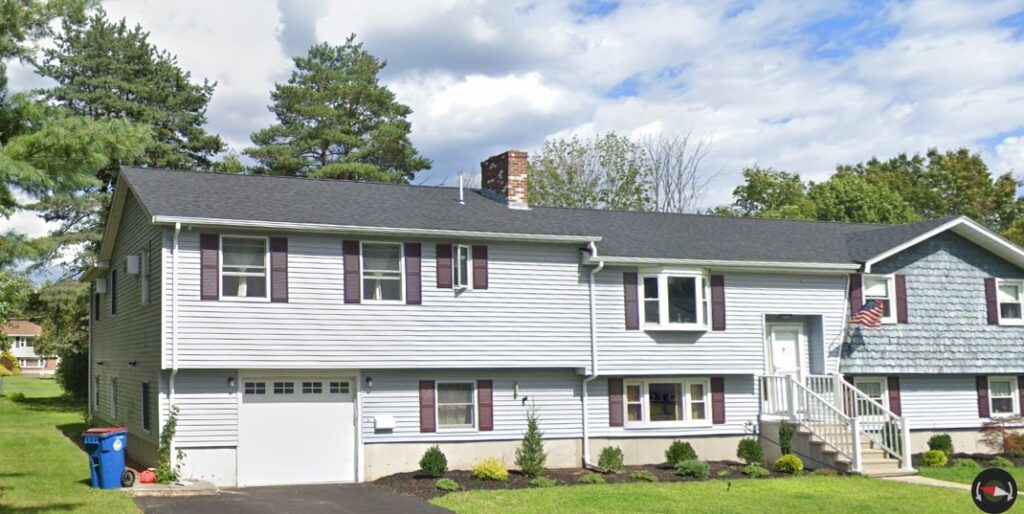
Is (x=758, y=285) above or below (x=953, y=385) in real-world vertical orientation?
above

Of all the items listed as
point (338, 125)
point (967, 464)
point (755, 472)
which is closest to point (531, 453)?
point (755, 472)

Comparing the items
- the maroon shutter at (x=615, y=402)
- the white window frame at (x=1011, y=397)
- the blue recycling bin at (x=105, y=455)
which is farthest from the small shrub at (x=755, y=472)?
the blue recycling bin at (x=105, y=455)

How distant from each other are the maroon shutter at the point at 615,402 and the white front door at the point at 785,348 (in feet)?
13.8

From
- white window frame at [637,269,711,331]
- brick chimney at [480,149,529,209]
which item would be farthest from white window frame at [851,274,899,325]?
brick chimney at [480,149,529,209]

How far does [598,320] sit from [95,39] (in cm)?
2793

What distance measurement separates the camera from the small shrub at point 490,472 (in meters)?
19.6

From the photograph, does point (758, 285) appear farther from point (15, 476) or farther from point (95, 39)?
point (95, 39)

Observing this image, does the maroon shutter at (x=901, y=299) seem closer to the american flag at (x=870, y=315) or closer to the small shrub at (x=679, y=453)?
the american flag at (x=870, y=315)

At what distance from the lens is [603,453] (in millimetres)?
21812

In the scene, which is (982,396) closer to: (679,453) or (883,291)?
(883,291)

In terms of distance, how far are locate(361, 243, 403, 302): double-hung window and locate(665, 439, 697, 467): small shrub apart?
22.3ft

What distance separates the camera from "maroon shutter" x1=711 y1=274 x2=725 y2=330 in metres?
23.4

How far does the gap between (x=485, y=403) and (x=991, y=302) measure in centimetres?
1357

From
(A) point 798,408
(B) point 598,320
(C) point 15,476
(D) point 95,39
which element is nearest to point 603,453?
(B) point 598,320
